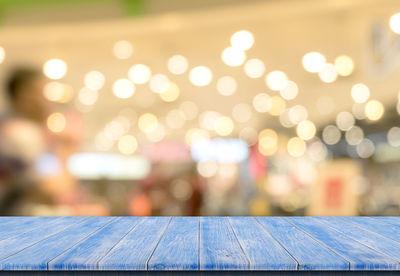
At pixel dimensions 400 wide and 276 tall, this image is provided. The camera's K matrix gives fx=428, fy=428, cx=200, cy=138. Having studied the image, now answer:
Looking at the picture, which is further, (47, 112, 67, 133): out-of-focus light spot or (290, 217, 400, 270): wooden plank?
(47, 112, 67, 133): out-of-focus light spot

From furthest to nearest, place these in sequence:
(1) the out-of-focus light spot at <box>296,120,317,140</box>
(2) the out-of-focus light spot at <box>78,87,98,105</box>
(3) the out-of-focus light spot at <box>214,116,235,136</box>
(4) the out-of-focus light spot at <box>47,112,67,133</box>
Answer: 1. (1) the out-of-focus light spot at <box>296,120,317,140</box>
2. (3) the out-of-focus light spot at <box>214,116,235,136</box>
3. (2) the out-of-focus light spot at <box>78,87,98,105</box>
4. (4) the out-of-focus light spot at <box>47,112,67,133</box>

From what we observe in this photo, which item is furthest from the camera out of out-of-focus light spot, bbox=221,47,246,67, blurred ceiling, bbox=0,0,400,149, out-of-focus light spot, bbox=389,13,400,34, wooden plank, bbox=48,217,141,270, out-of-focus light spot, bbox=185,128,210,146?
out-of-focus light spot, bbox=185,128,210,146

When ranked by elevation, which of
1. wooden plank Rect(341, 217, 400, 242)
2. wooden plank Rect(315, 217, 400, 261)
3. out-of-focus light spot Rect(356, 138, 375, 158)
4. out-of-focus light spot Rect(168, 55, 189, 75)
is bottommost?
out-of-focus light spot Rect(356, 138, 375, 158)

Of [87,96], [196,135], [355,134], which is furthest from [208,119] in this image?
[355,134]

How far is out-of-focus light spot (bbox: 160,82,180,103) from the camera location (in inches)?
378

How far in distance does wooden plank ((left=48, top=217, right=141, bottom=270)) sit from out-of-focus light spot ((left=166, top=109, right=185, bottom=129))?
11092 millimetres

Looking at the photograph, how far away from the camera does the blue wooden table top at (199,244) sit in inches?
41.4

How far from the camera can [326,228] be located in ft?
5.20

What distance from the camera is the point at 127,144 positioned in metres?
20.5

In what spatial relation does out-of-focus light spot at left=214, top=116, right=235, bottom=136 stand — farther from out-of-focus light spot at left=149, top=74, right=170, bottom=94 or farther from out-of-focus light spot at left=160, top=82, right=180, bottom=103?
out-of-focus light spot at left=149, top=74, right=170, bottom=94

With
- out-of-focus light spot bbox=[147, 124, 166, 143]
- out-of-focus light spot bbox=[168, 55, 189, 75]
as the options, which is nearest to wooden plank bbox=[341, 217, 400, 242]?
out-of-focus light spot bbox=[168, 55, 189, 75]

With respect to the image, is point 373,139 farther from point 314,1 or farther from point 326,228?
point 326,228

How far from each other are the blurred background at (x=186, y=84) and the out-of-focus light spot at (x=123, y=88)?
0.05 meters

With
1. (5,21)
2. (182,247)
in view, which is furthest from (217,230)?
(5,21)
